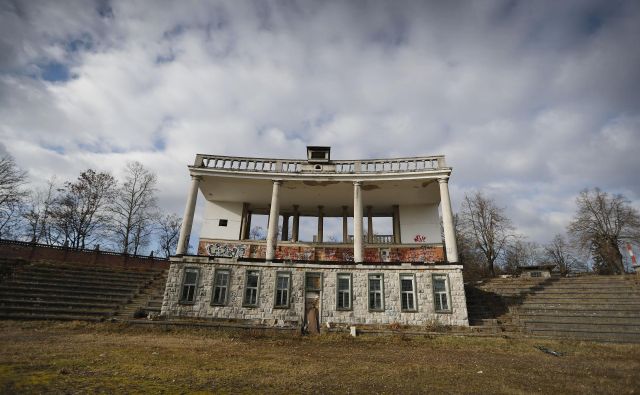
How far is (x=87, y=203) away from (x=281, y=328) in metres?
30.8

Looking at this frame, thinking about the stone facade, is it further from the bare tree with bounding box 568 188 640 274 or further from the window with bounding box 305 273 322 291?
the bare tree with bounding box 568 188 640 274

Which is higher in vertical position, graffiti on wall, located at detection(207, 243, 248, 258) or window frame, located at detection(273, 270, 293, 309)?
graffiti on wall, located at detection(207, 243, 248, 258)

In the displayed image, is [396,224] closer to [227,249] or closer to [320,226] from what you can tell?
[320,226]

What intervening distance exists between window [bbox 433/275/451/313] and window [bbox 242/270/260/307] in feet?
32.5

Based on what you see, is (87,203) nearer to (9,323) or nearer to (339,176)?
(9,323)

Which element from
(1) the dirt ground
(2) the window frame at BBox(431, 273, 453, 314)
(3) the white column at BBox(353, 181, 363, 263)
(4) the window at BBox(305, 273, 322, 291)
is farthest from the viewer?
(3) the white column at BBox(353, 181, 363, 263)

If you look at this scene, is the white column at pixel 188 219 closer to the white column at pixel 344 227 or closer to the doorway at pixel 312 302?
the doorway at pixel 312 302

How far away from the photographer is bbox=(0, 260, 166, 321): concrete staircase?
52.4 feet

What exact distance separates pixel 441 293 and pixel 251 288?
416 inches

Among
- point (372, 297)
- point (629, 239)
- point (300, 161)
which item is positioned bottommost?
point (372, 297)

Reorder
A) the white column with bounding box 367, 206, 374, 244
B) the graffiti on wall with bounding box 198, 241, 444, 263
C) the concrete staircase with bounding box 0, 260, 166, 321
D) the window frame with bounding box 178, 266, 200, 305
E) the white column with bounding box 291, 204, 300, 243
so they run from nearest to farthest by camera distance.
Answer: the concrete staircase with bounding box 0, 260, 166, 321
the window frame with bounding box 178, 266, 200, 305
the graffiti on wall with bounding box 198, 241, 444, 263
the white column with bounding box 367, 206, 374, 244
the white column with bounding box 291, 204, 300, 243

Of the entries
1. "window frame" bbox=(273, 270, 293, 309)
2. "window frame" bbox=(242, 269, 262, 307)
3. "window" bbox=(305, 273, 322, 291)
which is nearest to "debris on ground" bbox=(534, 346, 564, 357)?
"window" bbox=(305, 273, 322, 291)

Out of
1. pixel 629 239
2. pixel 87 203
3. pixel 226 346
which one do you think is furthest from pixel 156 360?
pixel 629 239

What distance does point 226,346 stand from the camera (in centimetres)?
1189
